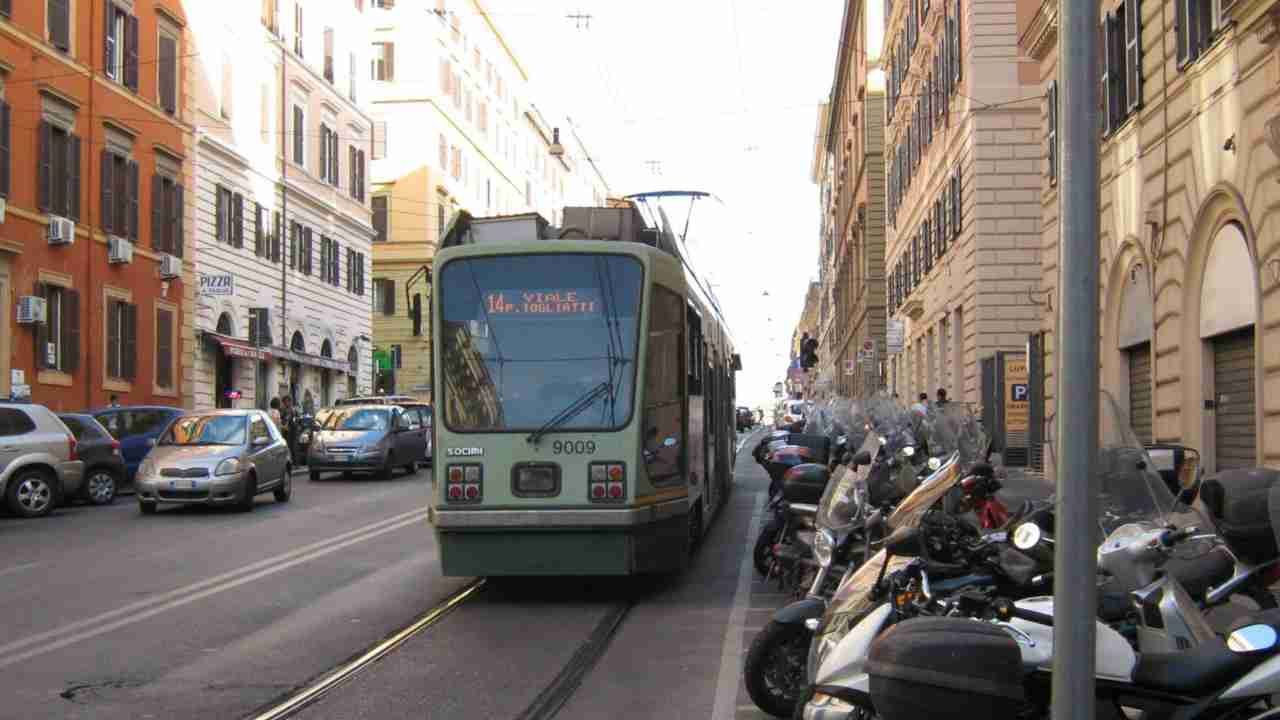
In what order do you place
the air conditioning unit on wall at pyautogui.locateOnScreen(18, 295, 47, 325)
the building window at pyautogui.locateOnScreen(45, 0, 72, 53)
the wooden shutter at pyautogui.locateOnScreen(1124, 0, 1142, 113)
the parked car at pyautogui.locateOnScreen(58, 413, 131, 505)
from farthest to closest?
the building window at pyautogui.locateOnScreen(45, 0, 72, 53), the air conditioning unit on wall at pyautogui.locateOnScreen(18, 295, 47, 325), the parked car at pyautogui.locateOnScreen(58, 413, 131, 505), the wooden shutter at pyautogui.locateOnScreen(1124, 0, 1142, 113)

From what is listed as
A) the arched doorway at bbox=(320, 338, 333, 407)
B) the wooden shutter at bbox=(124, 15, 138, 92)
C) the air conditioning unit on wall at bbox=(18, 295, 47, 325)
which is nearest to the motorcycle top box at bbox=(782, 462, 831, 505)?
the air conditioning unit on wall at bbox=(18, 295, 47, 325)

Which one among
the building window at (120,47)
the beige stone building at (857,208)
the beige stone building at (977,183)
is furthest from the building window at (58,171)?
the beige stone building at (857,208)

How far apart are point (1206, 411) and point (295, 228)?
1332 inches

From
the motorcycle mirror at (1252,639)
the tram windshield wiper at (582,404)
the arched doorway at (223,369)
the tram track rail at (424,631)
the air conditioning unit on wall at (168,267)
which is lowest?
the tram track rail at (424,631)

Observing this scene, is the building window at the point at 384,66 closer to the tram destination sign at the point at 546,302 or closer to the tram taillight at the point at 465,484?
the tram destination sign at the point at 546,302

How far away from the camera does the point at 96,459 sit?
70.4 ft

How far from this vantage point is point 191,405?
36.8 metres

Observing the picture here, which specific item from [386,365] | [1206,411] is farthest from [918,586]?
[386,365]

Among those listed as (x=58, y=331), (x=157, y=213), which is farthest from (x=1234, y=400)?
(x=157, y=213)

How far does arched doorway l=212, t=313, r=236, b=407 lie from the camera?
127 ft

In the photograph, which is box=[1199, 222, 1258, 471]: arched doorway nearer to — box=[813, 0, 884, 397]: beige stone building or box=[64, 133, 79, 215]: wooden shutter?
box=[64, 133, 79, 215]: wooden shutter

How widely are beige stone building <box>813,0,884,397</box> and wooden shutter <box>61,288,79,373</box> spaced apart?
2325 centimetres

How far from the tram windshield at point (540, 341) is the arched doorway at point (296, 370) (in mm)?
33522

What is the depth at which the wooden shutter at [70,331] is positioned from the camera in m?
30.3
